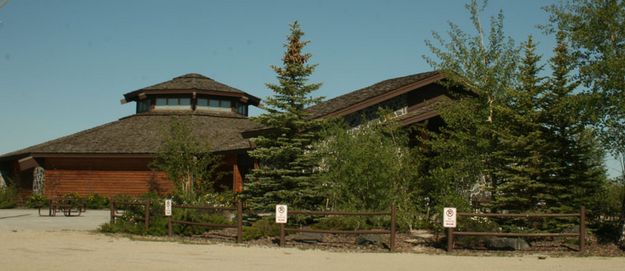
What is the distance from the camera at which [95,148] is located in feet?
110

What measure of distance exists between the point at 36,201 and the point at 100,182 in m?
3.30

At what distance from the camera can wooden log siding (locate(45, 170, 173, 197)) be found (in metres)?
33.4

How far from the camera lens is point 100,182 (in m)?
33.9

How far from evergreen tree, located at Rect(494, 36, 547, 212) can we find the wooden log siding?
1970 cm

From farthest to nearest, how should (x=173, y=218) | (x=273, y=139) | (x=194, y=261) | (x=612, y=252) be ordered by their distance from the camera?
(x=273, y=139)
(x=173, y=218)
(x=612, y=252)
(x=194, y=261)

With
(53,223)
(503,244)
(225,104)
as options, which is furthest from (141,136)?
(503,244)

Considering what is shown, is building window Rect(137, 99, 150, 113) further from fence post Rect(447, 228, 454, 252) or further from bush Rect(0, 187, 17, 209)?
fence post Rect(447, 228, 454, 252)

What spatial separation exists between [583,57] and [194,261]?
1189cm

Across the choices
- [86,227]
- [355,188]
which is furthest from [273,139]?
[86,227]

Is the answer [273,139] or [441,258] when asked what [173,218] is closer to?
[273,139]

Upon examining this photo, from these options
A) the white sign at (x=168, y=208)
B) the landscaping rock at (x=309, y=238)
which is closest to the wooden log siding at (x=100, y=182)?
the white sign at (x=168, y=208)

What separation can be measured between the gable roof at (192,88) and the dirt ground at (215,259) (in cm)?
2382

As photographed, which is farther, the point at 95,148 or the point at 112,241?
the point at 95,148

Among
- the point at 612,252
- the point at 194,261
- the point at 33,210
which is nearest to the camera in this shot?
the point at 194,261
